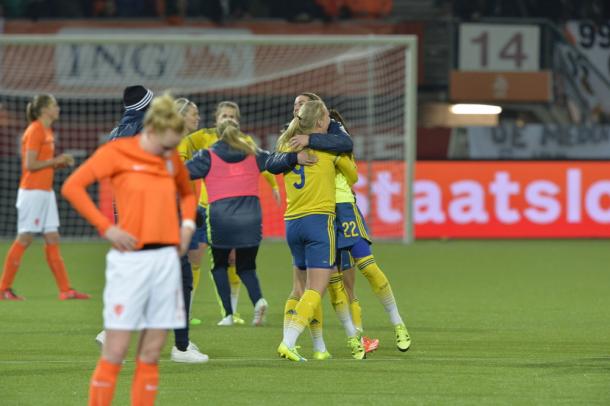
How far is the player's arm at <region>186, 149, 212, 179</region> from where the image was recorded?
1015 centimetres

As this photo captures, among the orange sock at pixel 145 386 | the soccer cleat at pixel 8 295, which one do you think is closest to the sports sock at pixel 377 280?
the orange sock at pixel 145 386

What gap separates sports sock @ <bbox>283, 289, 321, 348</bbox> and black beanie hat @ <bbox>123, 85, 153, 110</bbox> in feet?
5.62

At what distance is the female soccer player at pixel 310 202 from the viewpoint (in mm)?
8805

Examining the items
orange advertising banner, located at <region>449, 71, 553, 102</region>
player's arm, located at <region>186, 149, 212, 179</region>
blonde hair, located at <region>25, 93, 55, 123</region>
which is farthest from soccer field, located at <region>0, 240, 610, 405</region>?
orange advertising banner, located at <region>449, 71, 553, 102</region>

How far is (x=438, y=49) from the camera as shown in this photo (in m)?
27.7

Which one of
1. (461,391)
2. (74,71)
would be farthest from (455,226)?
(461,391)

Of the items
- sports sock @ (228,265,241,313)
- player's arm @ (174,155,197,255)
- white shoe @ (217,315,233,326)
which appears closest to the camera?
player's arm @ (174,155,197,255)

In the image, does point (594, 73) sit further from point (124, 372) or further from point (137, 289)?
point (137, 289)

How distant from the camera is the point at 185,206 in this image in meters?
6.43

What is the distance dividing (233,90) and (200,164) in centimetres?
1462

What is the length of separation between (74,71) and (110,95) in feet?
3.68

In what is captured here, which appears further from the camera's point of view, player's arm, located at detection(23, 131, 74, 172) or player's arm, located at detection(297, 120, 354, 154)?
player's arm, located at detection(23, 131, 74, 172)

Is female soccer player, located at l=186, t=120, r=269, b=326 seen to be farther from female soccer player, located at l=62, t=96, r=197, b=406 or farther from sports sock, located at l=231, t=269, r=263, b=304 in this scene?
female soccer player, located at l=62, t=96, r=197, b=406

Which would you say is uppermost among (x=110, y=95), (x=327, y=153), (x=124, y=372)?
(x=110, y=95)
